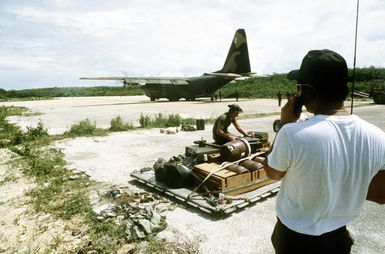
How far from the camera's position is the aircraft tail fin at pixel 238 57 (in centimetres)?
3362

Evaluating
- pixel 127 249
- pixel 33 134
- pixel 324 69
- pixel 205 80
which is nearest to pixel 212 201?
pixel 127 249

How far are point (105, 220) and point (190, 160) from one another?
2.56 m

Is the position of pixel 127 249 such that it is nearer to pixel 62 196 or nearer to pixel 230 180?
pixel 230 180

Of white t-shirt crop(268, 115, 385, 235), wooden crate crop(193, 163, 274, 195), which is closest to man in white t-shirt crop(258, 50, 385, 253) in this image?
white t-shirt crop(268, 115, 385, 235)

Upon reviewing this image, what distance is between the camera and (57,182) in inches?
Answer: 293

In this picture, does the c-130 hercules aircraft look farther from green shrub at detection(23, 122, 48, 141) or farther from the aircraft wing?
green shrub at detection(23, 122, 48, 141)

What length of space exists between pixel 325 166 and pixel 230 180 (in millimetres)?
4086

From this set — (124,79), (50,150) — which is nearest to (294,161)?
(50,150)

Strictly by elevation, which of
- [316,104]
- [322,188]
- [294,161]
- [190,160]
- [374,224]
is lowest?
[374,224]

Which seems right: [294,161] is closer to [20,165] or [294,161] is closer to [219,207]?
[219,207]

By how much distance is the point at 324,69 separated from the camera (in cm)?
202

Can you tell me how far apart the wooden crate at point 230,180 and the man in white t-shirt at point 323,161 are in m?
3.74

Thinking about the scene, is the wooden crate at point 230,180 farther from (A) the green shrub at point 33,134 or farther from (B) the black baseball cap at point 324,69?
(A) the green shrub at point 33,134

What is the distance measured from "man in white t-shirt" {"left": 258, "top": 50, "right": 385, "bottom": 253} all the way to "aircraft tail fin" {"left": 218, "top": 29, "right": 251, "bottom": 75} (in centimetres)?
3281
